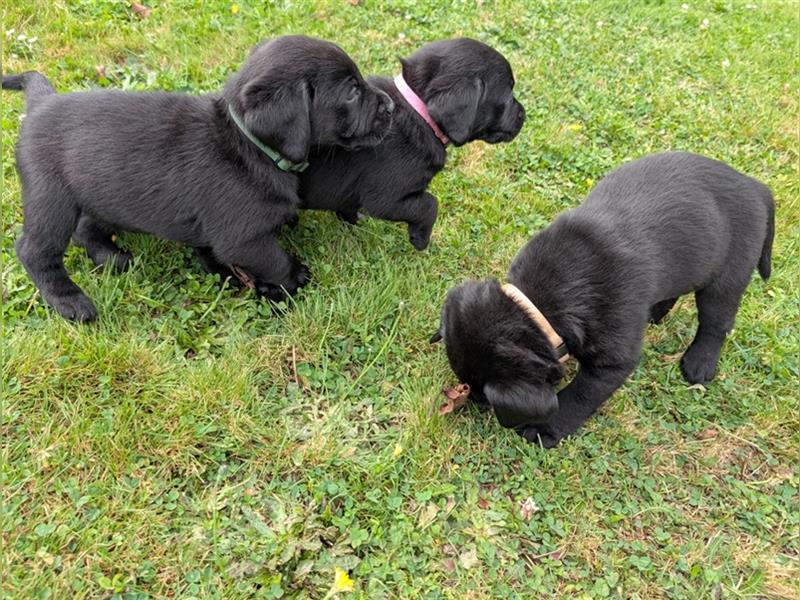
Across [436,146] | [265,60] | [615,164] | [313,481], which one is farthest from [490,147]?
[313,481]

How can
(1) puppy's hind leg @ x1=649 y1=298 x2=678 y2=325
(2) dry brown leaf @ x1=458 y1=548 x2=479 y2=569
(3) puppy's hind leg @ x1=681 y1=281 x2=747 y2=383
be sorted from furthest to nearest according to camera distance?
(1) puppy's hind leg @ x1=649 y1=298 x2=678 y2=325, (3) puppy's hind leg @ x1=681 y1=281 x2=747 y2=383, (2) dry brown leaf @ x1=458 y1=548 x2=479 y2=569

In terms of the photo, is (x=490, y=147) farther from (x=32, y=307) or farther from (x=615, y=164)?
(x=32, y=307)

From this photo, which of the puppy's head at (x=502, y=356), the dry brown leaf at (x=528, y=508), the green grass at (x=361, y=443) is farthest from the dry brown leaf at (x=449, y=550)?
the puppy's head at (x=502, y=356)

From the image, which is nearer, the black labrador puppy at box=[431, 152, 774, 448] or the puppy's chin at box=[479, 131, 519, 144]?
the black labrador puppy at box=[431, 152, 774, 448]

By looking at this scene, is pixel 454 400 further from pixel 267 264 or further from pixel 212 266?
pixel 212 266

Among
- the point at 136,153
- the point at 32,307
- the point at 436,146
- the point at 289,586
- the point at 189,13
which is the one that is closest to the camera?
the point at 289,586

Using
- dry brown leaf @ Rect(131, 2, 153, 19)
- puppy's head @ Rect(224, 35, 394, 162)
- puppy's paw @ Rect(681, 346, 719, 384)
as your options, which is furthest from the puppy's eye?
dry brown leaf @ Rect(131, 2, 153, 19)

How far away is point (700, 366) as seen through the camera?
11.0ft

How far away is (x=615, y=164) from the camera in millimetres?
4539

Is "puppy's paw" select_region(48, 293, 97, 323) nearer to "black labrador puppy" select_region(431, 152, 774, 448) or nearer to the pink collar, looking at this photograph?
"black labrador puppy" select_region(431, 152, 774, 448)

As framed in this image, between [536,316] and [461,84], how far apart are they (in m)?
1.41

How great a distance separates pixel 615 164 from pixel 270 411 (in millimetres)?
3077

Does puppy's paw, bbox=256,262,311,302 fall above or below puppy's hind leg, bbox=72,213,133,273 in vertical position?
below

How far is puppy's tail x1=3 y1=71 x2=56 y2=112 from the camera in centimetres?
304
